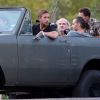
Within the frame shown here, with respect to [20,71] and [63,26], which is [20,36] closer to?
[20,71]

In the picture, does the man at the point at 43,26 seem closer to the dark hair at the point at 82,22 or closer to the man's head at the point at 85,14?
the dark hair at the point at 82,22

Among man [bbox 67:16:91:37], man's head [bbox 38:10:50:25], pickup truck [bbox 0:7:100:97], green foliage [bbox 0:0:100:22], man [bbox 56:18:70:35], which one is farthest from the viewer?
green foliage [bbox 0:0:100:22]

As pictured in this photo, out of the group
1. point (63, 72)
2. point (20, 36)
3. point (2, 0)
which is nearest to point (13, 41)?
point (20, 36)

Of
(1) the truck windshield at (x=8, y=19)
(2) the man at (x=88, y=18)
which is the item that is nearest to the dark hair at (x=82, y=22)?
(2) the man at (x=88, y=18)

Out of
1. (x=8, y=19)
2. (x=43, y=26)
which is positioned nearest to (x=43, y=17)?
(x=43, y=26)

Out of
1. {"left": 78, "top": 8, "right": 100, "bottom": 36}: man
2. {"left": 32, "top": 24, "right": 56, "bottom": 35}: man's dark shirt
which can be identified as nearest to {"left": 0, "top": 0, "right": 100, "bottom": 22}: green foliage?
{"left": 78, "top": 8, "right": 100, "bottom": 36}: man

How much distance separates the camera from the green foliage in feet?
71.3

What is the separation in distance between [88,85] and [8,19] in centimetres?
172

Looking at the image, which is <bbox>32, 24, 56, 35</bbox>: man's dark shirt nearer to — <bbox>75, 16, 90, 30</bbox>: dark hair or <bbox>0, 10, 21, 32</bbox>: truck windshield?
<bbox>0, 10, 21, 32</bbox>: truck windshield

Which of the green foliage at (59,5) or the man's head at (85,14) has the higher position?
the man's head at (85,14)

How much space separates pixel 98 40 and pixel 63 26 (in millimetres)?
824

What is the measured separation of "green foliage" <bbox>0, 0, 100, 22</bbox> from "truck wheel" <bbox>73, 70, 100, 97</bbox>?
1091 cm

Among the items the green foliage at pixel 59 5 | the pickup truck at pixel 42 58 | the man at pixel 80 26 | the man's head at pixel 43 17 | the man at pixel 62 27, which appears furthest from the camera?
the green foliage at pixel 59 5

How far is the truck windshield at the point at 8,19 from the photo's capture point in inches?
387
